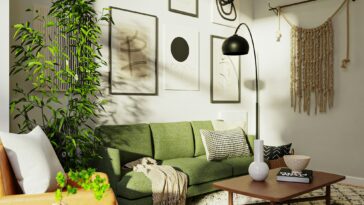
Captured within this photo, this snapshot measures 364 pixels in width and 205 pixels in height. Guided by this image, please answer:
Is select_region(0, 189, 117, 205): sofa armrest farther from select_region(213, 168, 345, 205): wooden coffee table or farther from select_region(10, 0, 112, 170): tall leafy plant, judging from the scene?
select_region(213, 168, 345, 205): wooden coffee table

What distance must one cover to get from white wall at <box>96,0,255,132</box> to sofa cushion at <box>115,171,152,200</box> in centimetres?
96

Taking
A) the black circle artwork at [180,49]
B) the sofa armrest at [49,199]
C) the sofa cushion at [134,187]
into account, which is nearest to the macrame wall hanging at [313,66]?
the black circle artwork at [180,49]

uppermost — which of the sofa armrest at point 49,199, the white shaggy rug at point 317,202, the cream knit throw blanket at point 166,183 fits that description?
the sofa armrest at point 49,199

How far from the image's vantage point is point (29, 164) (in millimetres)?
2076

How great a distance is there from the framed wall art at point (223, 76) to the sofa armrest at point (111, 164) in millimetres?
2114

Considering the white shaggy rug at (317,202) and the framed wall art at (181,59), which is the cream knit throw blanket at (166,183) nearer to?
the white shaggy rug at (317,202)

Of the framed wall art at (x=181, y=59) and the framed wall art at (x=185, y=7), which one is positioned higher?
the framed wall art at (x=185, y=7)

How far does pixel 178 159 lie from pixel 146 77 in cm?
100

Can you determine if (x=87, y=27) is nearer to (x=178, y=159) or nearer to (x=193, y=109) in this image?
(x=178, y=159)

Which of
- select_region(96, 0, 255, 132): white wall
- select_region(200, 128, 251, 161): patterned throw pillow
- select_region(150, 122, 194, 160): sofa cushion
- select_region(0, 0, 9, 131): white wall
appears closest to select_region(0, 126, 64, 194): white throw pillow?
select_region(0, 0, 9, 131): white wall

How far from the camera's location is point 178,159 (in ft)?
12.4

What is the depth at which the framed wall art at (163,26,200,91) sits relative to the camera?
4.32 meters

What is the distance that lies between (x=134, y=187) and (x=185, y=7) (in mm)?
2538

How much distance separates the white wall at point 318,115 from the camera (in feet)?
14.3
